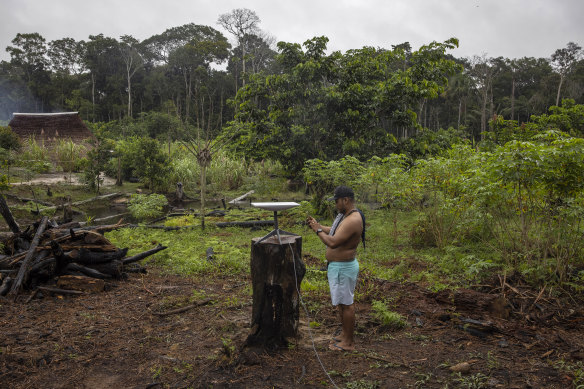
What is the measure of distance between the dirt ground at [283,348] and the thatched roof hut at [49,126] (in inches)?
891

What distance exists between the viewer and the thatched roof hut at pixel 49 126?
24.1 m

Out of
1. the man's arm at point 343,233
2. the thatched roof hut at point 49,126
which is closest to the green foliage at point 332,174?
the man's arm at point 343,233

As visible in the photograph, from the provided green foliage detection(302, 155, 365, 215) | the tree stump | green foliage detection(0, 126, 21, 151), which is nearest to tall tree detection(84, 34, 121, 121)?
green foliage detection(0, 126, 21, 151)

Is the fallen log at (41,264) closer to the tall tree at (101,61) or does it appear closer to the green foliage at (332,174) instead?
the green foliage at (332,174)

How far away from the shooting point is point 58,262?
17.5 feet

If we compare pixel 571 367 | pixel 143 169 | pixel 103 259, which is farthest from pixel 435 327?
pixel 143 169

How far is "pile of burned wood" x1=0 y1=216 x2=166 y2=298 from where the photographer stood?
515cm

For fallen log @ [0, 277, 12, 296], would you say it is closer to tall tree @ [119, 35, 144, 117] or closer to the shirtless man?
the shirtless man

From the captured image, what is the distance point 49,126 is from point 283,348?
26.7 meters

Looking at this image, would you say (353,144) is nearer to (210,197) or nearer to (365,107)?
(365,107)

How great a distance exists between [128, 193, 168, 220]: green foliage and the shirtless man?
9.99 m

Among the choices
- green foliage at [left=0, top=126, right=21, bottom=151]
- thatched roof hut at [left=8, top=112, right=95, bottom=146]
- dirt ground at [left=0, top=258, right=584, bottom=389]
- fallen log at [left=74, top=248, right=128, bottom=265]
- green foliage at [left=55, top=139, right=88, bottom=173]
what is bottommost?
dirt ground at [left=0, top=258, right=584, bottom=389]

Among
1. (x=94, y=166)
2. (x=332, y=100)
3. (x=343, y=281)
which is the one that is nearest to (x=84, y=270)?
(x=343, y=281)

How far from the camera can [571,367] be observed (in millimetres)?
3219
